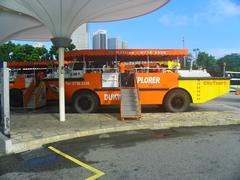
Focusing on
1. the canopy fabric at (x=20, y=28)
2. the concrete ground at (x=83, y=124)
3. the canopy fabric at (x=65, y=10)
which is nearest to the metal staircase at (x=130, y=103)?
the concrete ground at (x=83, y=124)

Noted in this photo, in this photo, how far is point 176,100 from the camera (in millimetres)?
13438

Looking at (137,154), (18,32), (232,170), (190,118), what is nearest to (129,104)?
(190,118)

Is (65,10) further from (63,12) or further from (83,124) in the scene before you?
(83,124)

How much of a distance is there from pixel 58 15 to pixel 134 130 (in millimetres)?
4820

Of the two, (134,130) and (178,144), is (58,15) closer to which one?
(134,130)

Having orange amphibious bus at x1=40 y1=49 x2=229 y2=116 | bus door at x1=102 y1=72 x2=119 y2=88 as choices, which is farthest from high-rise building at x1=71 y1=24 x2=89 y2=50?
bus door at x1=102 y1=72 x2=119 y2=88

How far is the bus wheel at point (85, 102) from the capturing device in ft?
43.5

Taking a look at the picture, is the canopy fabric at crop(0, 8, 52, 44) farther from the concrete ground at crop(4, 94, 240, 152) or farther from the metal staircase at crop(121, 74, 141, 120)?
the concrete ground at crop(4, 94, 240, 152)

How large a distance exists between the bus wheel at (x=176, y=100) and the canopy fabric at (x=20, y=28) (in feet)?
31.0

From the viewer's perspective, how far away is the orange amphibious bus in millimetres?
13172

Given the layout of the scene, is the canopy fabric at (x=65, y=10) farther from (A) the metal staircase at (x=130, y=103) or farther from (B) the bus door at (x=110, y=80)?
(A) the metal staircase at (x=130, y=103)

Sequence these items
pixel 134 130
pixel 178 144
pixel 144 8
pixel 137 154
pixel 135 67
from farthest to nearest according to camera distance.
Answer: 1. pixel 135 67
2. pixel 144 8
3. pixel 134 130
4. pixel 178 144
5. pixel 137 154

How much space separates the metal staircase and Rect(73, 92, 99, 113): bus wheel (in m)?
1.62

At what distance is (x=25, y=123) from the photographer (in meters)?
10.3
